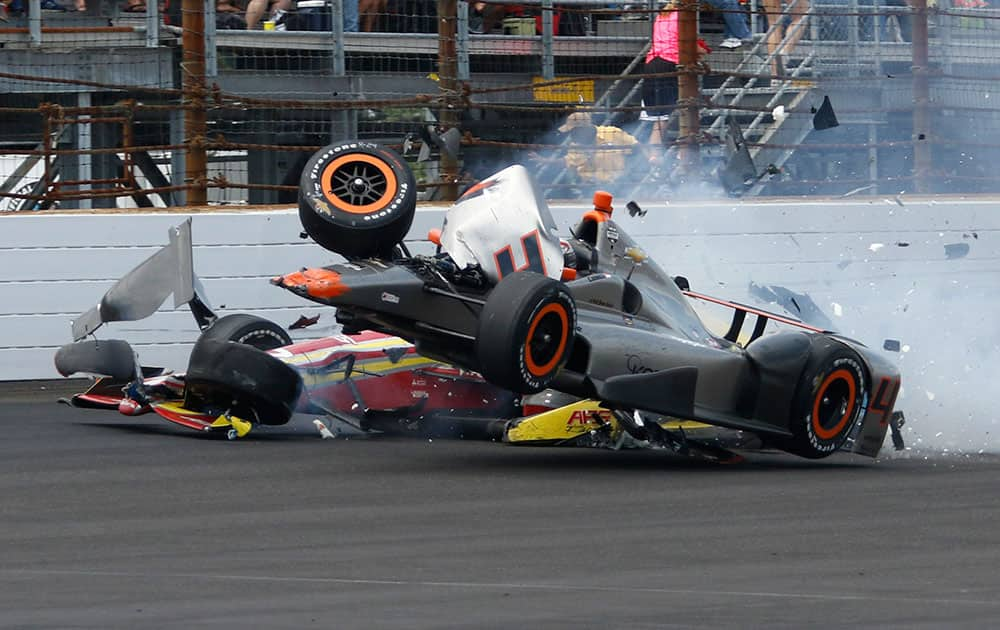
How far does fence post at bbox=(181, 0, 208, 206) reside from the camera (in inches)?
432

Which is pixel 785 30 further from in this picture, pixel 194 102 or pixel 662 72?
pixel 194 102

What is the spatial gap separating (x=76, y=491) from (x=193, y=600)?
2255 mm

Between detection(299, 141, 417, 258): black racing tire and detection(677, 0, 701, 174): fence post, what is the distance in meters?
3.76

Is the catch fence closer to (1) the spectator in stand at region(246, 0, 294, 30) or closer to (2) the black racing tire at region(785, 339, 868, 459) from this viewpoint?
(1) the spectator in stand at region(246, 0, 294, 30)

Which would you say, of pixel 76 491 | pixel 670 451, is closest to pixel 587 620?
pixel 76 491

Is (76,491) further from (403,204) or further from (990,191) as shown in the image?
(990,191)

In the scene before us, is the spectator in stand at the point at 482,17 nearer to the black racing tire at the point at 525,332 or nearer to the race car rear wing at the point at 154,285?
the race car rear wing at the point at 154,285

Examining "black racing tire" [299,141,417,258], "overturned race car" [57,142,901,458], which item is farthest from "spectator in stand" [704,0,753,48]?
"black racing tire" [299,141,417,258]

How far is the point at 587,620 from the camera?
4.62m

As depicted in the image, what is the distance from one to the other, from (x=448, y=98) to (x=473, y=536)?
19.2 feet

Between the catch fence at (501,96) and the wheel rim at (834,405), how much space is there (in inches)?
141

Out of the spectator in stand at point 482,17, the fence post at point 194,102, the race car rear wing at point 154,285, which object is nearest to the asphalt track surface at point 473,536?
the race car rear wing at point 154,285

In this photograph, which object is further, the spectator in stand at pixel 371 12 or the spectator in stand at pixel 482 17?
the spectator in stand at pixel 371 12

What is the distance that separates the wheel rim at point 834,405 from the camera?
815 centimetres
